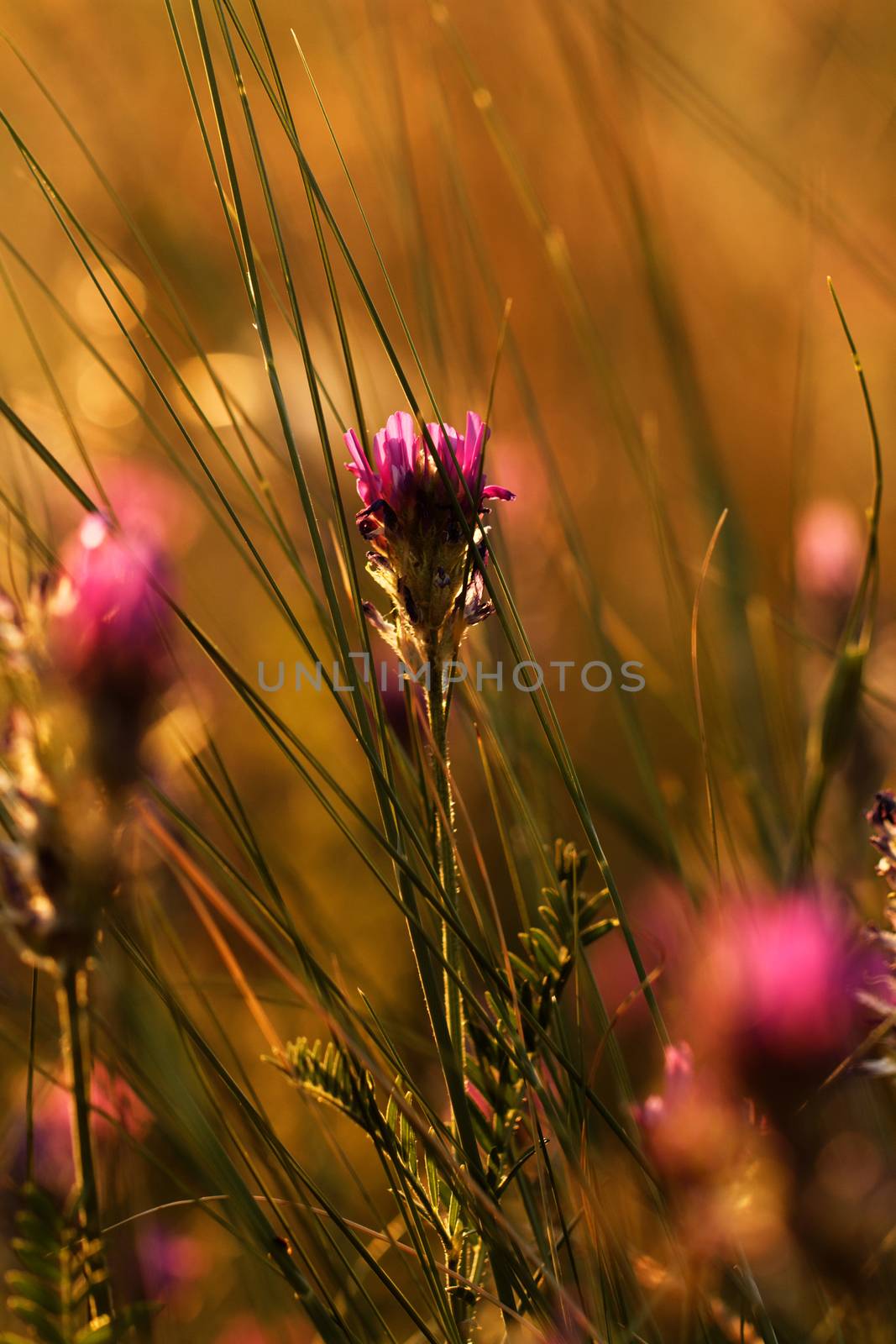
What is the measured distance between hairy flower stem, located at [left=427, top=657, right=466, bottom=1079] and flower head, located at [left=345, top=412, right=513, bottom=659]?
17mm

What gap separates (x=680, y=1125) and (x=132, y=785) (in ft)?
0.54

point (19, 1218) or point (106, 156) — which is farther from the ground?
point (106, 156)

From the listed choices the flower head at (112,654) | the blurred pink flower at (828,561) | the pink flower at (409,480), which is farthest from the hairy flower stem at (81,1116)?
the blurred pink flower at (828,561)

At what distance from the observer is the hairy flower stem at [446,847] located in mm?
283

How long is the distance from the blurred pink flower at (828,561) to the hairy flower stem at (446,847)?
1.95ft

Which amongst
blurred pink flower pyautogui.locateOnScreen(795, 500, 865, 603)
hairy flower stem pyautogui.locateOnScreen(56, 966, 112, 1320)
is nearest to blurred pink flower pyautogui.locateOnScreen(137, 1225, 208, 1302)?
hairy flower stem pyautogui.locateOnScreen(56, 966, 112, 1320)

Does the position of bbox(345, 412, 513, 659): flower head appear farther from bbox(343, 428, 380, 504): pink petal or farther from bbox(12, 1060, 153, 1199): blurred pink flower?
bbox(12, 1060, 153, 1199): blurred pink flower

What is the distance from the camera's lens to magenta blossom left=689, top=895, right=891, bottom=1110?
0.68ft

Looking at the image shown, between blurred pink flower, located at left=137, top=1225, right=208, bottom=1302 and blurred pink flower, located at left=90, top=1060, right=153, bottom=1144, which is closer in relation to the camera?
blurred pink flower, located at left=90, top=1060, right=153, bottom=1144

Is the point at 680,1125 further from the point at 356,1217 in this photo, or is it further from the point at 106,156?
the point at 106,156

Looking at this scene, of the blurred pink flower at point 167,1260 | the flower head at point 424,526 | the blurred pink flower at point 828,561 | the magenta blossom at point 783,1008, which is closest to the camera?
the magenta blossom at point 783,1008

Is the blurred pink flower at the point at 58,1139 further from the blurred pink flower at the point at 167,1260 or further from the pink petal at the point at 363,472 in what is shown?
the pink petal at the point at 363,472

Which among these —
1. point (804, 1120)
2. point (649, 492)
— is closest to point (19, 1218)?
point (804, 1120)

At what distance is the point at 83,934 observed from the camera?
24 centimetres
